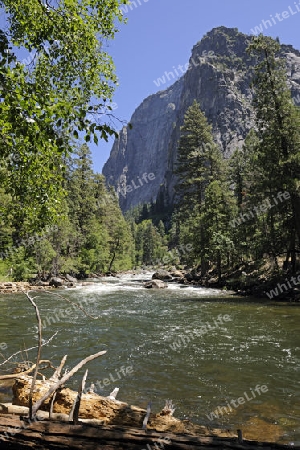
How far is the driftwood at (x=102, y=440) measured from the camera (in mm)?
2914

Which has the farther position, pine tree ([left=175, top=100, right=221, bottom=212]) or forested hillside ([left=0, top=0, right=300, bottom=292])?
pine tree ([left=175, top=100, right=221, bottom=212])

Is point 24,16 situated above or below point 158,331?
above

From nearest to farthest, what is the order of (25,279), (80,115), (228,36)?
(80,115), (25,279), (228,36)

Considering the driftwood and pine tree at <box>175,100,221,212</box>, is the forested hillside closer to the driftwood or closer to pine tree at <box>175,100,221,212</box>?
pine tree at <box>175,100,221,212</box>

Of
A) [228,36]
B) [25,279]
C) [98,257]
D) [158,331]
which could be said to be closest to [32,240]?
[25,279]

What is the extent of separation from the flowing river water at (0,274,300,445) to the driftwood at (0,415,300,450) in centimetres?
294

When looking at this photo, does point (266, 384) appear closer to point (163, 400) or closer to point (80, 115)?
point (163, 400)

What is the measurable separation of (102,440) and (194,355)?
24.7 feet

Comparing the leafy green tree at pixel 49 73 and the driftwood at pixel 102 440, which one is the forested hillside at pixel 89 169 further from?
the driftwood at pixel 102 440

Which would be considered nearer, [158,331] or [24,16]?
[24,16]

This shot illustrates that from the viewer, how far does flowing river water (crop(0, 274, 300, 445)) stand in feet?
21.5

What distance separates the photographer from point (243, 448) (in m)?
2.84

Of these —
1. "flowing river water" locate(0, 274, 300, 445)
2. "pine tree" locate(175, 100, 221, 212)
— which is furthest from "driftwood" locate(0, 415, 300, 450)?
"pine tree" locate(175, 100, 221, 212)

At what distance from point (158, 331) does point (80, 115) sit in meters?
10.7
